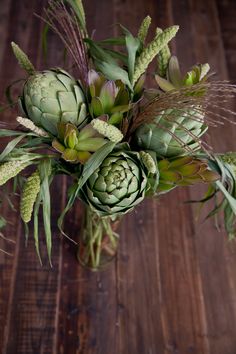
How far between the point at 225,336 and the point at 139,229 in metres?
0.36

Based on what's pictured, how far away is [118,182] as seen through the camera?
72 cm

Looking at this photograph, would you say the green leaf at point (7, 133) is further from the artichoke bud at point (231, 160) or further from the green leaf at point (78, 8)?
the artichoke bud at point (231, 160)

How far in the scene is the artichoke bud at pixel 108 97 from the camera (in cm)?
74

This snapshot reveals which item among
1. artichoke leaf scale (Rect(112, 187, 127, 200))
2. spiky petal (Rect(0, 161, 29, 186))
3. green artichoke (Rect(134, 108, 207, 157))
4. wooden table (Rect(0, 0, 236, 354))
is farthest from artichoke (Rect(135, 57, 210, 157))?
wooden table (Rect(0, 0, 236, 354))

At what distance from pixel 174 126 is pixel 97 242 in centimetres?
51

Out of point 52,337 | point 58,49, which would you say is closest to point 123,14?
point 58,49

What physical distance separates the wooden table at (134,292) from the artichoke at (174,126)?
0.53m

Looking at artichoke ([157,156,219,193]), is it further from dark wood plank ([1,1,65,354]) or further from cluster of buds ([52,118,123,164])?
dark wood plank ([1,1,65,354])

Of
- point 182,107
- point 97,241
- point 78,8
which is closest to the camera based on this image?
point 182,107

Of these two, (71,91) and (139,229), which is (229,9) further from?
(71,91)

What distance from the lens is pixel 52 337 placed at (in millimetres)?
1129

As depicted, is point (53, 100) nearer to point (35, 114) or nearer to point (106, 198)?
point (35, 114)

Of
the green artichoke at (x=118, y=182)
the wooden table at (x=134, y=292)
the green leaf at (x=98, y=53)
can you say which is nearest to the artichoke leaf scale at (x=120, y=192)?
the green artichoke at (x=118, y=182)

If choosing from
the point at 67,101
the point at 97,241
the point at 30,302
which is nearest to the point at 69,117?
the point at 67,101
